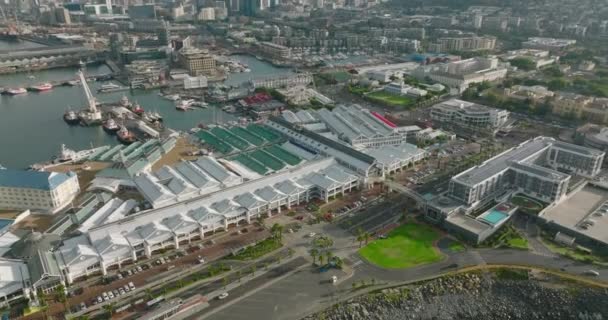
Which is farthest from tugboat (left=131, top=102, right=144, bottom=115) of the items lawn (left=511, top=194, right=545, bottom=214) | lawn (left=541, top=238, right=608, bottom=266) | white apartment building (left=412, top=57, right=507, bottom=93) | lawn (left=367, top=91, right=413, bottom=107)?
→ lawn (left=541, top=238, right=608, bottom=266)

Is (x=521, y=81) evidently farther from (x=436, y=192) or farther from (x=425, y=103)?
(x=436, y=192)

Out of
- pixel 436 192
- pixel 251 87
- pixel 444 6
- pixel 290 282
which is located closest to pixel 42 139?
pixel 251 87

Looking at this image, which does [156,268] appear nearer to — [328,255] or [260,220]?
[260,220]

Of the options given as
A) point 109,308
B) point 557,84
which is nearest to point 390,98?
point 557,84

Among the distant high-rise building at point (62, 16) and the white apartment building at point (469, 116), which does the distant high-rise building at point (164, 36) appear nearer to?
the distant high-rise building at point (62, 16)

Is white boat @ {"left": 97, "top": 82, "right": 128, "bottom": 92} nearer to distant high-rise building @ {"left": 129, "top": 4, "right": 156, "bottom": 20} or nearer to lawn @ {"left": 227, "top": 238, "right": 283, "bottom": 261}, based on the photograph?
lawn @ {"left": 227, "top": 238, "right": 283, "bottom": 261}

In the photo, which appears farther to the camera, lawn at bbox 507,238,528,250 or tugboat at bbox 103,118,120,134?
tugboat at bbox 103,118,120,134
